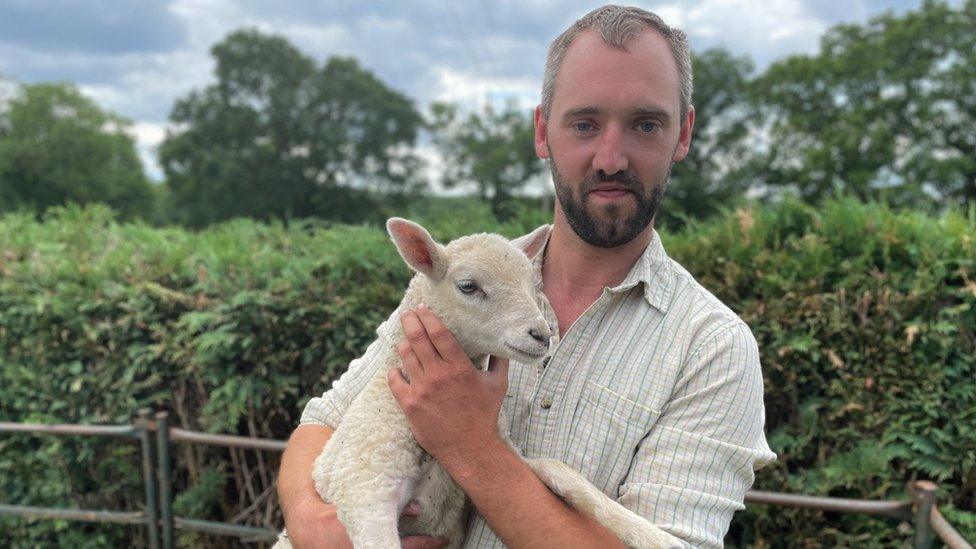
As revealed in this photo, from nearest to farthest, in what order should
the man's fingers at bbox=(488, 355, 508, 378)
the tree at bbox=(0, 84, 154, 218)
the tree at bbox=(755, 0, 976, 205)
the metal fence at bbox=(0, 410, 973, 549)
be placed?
the man's fingers at bbox=(488, 355, 508, 378) < the metal fence at bbox=(0, 410, 973, 549) < the tree at bbox=(755, 0, 976, 205) < the tree at bbox=(0, 84, 154, 218)

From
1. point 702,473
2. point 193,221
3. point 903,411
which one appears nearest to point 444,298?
point 702,473

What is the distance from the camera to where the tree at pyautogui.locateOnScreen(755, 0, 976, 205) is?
2906 cm

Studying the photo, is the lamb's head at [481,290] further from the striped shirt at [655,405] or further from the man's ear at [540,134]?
the man's ear at [540,134]

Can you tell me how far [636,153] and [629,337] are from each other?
51 cm

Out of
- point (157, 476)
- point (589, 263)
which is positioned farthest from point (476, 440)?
point (157, 476)

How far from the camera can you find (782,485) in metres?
3.62

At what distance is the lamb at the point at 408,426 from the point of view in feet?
6.59

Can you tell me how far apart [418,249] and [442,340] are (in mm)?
285

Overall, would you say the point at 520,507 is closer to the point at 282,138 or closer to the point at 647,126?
the point at 647,126

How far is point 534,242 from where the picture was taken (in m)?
2.47

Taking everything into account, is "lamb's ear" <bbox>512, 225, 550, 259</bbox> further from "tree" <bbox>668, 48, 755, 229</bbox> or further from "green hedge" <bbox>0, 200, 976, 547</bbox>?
"tree" <bbox>668, 48, 755, 229</bbox>

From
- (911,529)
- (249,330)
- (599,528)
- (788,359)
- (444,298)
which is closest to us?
(599,528)

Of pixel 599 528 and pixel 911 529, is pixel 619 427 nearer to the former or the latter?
pixel 599 528

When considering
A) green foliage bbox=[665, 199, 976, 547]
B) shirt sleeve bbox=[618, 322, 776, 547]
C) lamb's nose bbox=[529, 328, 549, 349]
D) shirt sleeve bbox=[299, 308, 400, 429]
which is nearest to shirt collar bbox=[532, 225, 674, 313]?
shirt sleeve bbox=[618, 322, 776, 547]
